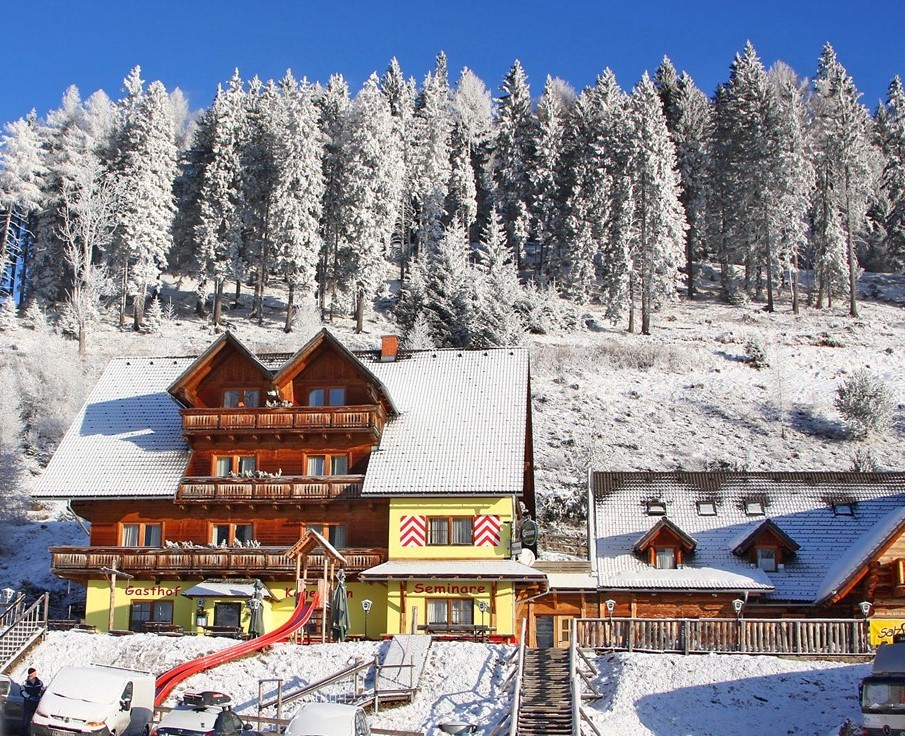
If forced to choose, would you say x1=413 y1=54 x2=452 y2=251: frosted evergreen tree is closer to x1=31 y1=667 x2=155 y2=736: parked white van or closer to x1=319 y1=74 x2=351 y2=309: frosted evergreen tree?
x1=319 y1=74 x2=351 y2=309: frosted evergreen tree

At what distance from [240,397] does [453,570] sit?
11.2 m

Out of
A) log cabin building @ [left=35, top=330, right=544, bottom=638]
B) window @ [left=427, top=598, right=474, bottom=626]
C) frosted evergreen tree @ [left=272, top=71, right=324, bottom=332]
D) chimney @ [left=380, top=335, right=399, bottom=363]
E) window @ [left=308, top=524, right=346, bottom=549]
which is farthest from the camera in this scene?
frosted evergreen tree @ [left=272, top=71, right=324, bottom=332]

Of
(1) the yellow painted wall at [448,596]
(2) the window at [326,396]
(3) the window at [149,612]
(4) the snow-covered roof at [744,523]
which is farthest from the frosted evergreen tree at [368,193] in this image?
(1) the yellow painted wall at [448,596]

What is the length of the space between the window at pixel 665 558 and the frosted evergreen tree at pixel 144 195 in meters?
49.3

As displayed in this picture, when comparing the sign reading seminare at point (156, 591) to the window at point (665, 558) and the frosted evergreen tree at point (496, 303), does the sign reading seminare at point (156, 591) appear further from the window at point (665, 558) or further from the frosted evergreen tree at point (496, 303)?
the frosted evergreen tree at point (496, 303)

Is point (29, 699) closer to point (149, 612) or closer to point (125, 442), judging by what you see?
point (149, 612)

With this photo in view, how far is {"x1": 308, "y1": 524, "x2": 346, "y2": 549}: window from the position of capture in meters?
36.9

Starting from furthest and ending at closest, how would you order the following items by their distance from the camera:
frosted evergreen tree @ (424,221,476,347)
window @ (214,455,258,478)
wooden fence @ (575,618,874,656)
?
frosted evergreen tree @ (424,221,476,347)
window @ (214,455,258,478)
wooden fence @ (575,618,874,656)

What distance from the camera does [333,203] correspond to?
266 ft

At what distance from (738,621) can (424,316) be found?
140 ft

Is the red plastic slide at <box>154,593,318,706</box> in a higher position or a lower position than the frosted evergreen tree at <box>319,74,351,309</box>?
lower

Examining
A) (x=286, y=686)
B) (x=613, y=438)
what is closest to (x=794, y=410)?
(x=613, y=438)

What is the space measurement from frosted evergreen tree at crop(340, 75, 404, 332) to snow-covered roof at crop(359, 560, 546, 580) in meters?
41.9

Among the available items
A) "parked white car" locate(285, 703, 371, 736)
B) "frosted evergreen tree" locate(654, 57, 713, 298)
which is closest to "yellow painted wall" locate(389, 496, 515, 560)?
"parked white car" locate(285, 703, 371, 736)
